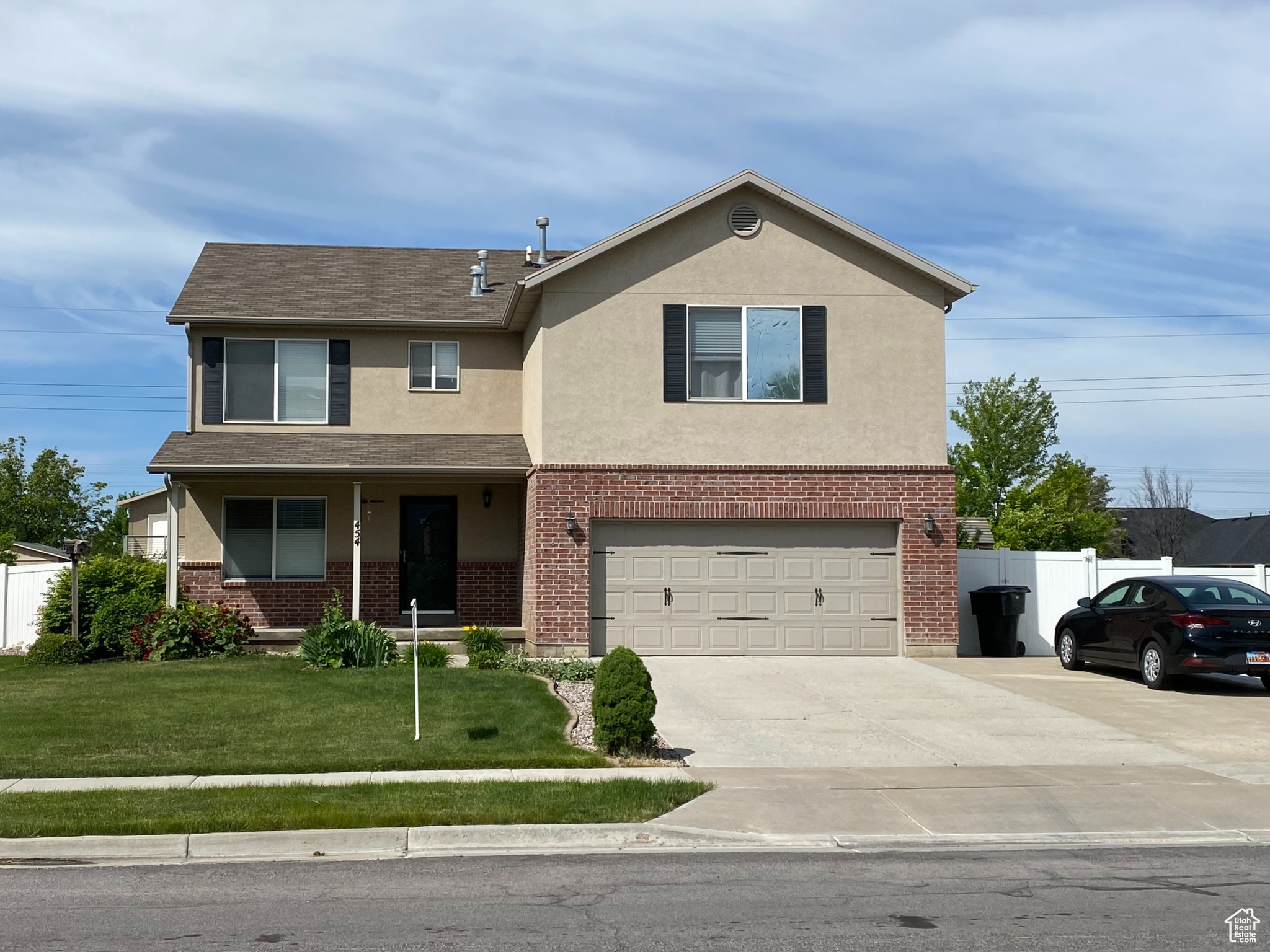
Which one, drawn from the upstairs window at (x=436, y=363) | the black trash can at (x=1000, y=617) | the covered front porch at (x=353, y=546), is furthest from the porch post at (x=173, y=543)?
the black trash can at (x=1000, y=617)

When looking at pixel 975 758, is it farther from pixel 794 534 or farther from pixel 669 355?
pixel 669 355

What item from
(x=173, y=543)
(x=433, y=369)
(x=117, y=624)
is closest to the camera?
(x=117, y=624)

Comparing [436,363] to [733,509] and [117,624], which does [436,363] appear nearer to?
[733,509]

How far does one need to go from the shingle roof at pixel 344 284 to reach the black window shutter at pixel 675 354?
3938 mm

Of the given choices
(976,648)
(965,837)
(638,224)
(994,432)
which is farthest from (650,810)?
(994,432)

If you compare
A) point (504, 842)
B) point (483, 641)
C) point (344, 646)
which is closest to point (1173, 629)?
point (483, 641)

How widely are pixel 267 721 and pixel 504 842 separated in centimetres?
557

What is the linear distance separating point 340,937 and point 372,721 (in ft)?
23.4

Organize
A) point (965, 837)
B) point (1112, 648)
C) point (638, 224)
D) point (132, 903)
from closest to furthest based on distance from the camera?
point (132, 903) < point (965, 837) < point (1112, 648) < point (638, 224)

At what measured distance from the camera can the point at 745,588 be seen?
19.5 metres

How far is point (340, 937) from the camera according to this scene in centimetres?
652

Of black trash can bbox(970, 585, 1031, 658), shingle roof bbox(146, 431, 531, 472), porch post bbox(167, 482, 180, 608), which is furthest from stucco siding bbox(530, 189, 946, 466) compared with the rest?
porch post bbox(167, 482, 180, 608)

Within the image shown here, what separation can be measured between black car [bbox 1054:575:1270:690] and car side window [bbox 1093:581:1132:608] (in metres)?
0.01

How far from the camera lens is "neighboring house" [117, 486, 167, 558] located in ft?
104
